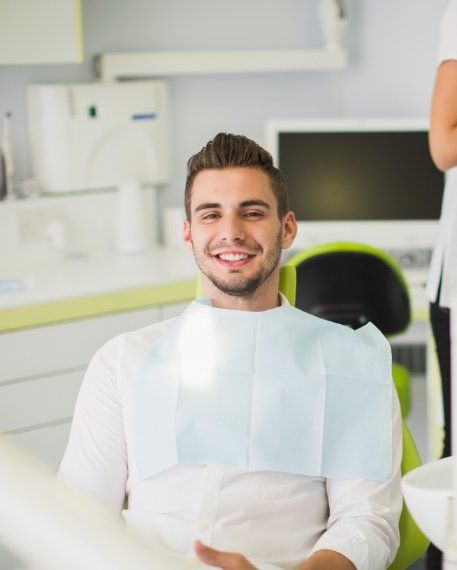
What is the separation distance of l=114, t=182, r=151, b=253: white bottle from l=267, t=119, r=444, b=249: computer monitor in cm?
50

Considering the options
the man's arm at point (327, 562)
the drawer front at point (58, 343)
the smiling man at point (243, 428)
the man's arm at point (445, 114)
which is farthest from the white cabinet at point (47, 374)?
the man's arm at point (327, 562)

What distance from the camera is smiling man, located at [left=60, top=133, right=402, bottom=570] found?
1440 mm

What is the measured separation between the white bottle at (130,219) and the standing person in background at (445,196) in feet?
4.71

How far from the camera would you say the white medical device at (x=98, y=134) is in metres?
3.18

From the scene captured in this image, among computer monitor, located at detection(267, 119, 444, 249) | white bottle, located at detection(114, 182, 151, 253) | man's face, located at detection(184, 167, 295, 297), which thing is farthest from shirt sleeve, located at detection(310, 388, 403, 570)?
white bottle, located at detection(114, 182, 151, 253)

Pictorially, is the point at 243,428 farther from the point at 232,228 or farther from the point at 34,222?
the point at 34,222

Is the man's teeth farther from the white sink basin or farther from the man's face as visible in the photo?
the white sink basin

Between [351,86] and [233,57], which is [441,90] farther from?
[351,86]

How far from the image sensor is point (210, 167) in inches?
63.9

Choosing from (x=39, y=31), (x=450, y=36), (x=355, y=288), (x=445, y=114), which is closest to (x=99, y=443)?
(x=445, y=114)

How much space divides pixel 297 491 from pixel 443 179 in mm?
2015

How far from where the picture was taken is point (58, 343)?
9.00 feet

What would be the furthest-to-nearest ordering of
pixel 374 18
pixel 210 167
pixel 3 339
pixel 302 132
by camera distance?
pixel 374 18 → pixel 302 132 → pixel 3 339 → pixel 210 167

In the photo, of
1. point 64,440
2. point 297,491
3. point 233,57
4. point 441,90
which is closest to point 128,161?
point 233,57
